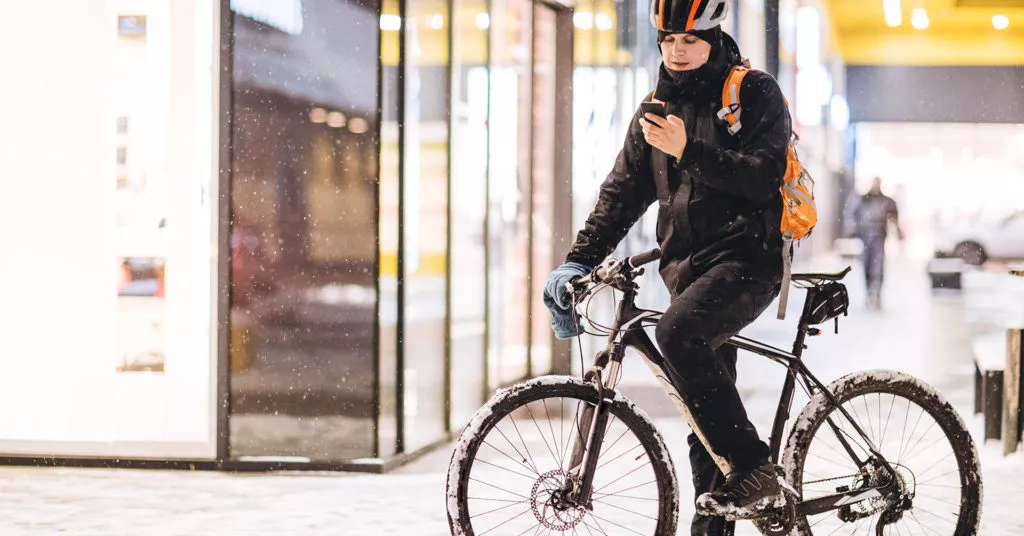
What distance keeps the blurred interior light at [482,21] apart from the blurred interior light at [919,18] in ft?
65.3

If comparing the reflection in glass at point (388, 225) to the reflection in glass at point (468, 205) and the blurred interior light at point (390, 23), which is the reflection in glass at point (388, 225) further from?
the reflection in glass at point (468, 205)

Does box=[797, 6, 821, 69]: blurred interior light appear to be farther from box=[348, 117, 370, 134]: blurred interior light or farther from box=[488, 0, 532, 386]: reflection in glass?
box=[348, 117, 370, 134]: blurred interior light

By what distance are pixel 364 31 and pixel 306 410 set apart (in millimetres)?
1875

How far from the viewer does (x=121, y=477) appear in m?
5.88

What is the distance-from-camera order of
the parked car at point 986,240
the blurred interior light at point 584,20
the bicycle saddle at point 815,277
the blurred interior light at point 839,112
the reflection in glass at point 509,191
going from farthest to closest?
the blurred interior light at point 839,112 → the parked car at point 986,240 → the blurred interior light at point 584,20 → the reflection in glass at point 509,191 → the bicycle saddle at point 815,277

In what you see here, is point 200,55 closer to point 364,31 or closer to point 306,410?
point 364,31

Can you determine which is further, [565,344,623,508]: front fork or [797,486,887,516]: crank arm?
[797,486,887,516]: crank arm

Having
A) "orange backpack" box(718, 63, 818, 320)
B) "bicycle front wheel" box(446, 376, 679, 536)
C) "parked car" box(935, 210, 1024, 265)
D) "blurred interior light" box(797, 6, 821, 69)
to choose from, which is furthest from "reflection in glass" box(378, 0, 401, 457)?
"parked car" box(935, 210, 1024, 265)

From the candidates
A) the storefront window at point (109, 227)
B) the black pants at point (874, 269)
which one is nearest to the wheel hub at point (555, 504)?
the storefront window at point (109, 227)

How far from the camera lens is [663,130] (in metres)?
3.30

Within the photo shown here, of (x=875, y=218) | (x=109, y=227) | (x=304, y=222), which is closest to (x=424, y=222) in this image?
(x=304, y=222)

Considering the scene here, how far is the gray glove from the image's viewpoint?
3459mm

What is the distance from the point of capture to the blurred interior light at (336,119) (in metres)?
5.84

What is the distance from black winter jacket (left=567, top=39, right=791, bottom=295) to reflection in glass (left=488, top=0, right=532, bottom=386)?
14.1 feet
